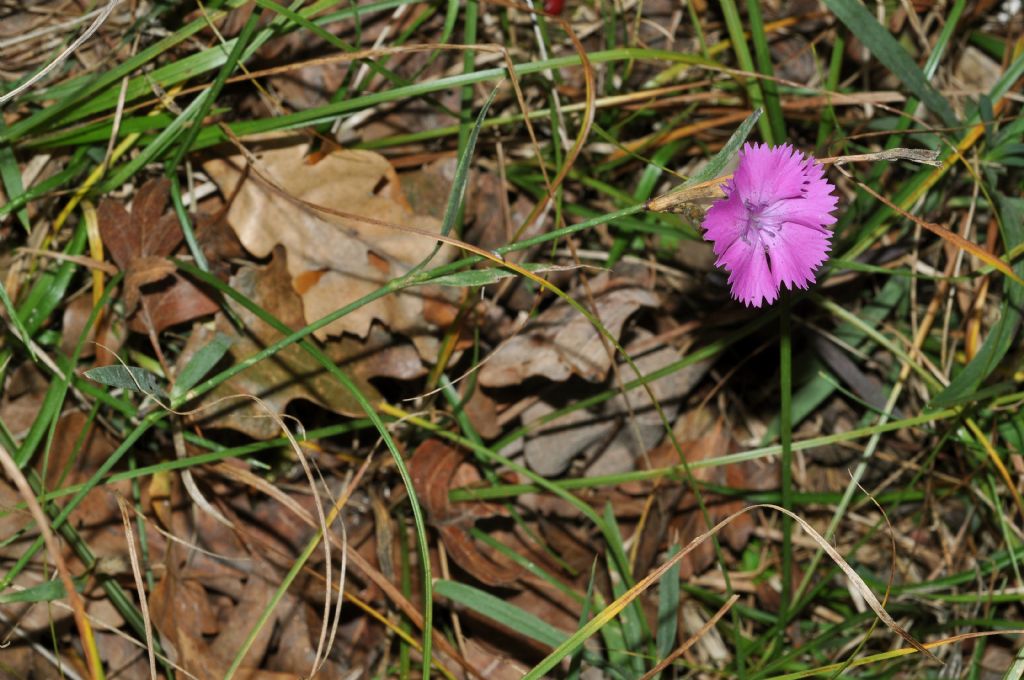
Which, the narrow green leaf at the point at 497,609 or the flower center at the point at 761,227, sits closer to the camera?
the flower center at the point at 761,227

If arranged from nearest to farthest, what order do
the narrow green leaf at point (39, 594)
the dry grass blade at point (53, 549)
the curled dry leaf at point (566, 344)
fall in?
the dry grass blade at point (53, 549), the narrow green leaf at point (39, 594), the curled dry leaf at point (566, 344)

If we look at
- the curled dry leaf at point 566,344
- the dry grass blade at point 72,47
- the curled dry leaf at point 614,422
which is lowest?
the curled dry leaf at point 614,422

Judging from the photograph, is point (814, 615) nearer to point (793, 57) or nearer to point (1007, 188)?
point (1007, 188)

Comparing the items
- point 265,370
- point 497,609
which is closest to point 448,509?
point 497,609

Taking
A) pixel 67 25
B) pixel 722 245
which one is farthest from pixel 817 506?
pixel 67 25

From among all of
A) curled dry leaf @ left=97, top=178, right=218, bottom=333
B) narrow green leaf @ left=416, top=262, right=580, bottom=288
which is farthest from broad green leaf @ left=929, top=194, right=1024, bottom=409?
curled dry leaf @ left=97, top=178, right=218, bottom=333

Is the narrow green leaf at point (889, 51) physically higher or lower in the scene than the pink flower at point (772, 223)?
higher

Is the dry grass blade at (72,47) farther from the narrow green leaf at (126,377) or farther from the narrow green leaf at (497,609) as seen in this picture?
the narrow green leaf at (497,609)

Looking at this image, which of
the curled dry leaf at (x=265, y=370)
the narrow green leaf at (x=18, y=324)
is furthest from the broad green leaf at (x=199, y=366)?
the narrow green leaf at (x=18, y=324)

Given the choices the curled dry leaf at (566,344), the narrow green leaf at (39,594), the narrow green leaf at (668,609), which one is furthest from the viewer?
the curled dry leaf at (566,344)
